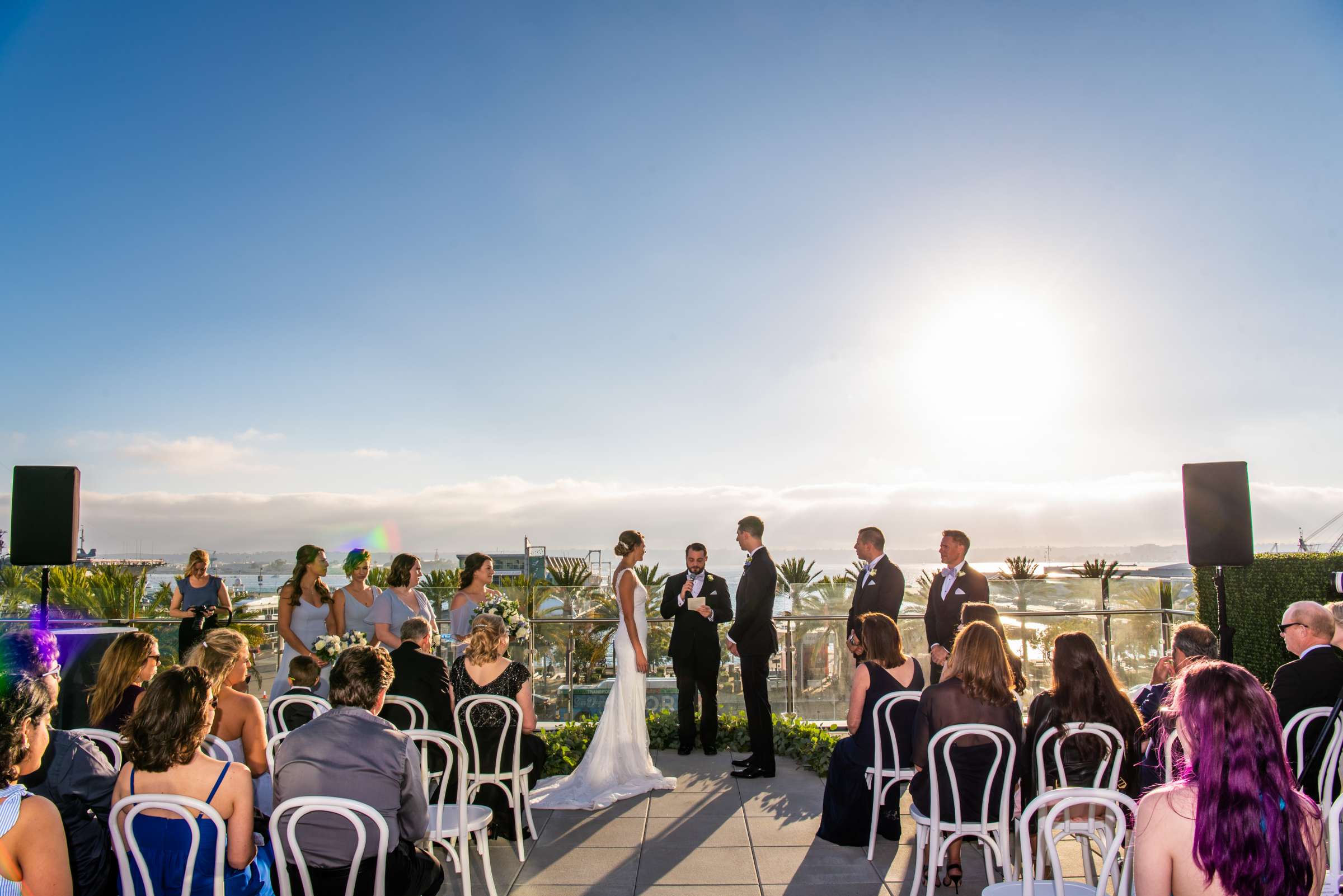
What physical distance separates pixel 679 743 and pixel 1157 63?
687cm

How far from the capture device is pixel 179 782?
2.23 metres

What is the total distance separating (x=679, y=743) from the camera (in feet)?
21.2

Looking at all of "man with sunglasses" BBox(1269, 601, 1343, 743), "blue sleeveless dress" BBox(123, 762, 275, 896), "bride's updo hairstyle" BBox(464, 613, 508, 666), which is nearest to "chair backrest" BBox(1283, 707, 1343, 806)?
"man with sunglasses" BBox(1269, 601, 1343, 743)

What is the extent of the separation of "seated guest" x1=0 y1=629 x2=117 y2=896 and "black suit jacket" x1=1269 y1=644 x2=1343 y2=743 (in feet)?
14.4

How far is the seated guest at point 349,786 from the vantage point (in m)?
2.56

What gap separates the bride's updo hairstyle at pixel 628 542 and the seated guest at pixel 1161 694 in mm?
3143

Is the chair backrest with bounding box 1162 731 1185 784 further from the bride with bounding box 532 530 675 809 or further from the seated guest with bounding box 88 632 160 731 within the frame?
the seated guest with bounding box 88 632 160 731

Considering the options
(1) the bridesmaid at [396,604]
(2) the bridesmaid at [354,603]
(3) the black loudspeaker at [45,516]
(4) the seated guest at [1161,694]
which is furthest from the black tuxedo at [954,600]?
(3) the black loudspeaker at [45,516]

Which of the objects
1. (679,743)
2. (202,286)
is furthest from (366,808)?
(202,286)

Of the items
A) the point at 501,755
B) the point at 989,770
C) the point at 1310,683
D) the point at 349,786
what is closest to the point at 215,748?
the point at 349,786

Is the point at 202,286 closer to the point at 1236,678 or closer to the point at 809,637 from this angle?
the point at 809,637

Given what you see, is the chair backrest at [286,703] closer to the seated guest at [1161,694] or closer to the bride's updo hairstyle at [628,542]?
the bride's updo hairstyle at [628,542]

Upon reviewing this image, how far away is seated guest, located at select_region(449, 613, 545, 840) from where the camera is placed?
4.07 meters

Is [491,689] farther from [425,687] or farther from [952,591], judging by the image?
[952,591]
